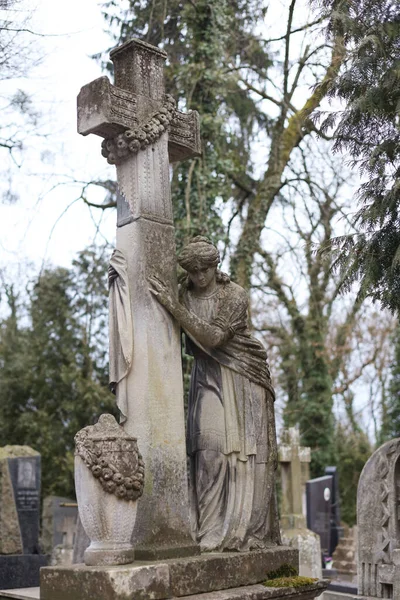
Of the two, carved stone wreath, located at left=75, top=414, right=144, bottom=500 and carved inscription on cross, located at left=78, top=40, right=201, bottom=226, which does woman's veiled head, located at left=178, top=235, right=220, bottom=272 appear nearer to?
carved inscription on cross, located at left=78, top=40, right=201, bottom=226

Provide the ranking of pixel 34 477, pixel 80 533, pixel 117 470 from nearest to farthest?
pixel 117 470
pixel 80 533
pixel 34 477

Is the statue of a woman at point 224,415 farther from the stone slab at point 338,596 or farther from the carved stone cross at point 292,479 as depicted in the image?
the carved stone cross at point 292,479

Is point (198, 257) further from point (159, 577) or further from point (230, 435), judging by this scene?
point (159, 577)

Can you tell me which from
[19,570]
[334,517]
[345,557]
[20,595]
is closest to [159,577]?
[20,595]

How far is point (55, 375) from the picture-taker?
895 inches

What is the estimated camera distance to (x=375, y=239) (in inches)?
291

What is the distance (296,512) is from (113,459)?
9047mm

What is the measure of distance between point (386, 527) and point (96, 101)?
4.65 meters

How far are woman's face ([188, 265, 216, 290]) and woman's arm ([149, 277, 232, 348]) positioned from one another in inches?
12.4

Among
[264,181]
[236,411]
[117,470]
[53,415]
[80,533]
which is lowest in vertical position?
[80,533]

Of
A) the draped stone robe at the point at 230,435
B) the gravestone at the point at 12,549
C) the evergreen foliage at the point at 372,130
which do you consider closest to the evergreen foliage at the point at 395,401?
the gravestone at the point at 12,549

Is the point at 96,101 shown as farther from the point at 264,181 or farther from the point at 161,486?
the point at 264,181

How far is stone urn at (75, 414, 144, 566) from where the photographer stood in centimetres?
477

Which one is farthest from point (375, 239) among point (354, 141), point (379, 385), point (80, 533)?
point (379, 385)
